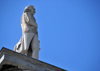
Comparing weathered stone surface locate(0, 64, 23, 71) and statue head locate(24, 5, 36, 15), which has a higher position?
statue head locate(24, 5, 36, 15)

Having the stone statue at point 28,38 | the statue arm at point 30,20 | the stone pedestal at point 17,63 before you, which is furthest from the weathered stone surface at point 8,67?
the statue arm at point 30,20

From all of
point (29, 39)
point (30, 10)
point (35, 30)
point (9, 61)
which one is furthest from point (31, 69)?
point (30, 10)

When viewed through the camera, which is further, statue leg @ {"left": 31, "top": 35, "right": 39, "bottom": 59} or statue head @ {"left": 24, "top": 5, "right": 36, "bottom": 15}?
statue head @ {"left": 24, "top": 5, "right": 36, "bottom": 15}

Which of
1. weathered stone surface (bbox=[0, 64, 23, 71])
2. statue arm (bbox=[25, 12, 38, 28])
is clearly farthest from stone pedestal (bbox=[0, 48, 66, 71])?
statue arm (bbox=[25, 12, 38, 28])

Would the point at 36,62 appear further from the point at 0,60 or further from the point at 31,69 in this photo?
the point at 0,60

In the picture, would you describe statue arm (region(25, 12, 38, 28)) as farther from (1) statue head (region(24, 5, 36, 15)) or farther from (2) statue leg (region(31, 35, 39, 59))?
(2) statue leg (region(31, 35, 39, 59))

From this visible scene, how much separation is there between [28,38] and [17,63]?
3.59m

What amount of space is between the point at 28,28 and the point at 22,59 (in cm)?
389

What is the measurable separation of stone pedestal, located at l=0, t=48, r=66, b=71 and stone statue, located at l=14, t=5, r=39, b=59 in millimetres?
2402

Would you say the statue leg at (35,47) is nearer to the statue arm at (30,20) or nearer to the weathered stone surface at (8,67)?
the statue arm at (30,20)

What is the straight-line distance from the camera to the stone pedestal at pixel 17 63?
340 inches

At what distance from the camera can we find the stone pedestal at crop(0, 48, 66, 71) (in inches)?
340

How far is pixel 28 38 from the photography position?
12242 millimetres

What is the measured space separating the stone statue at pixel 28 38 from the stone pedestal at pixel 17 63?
2402 millimetres
